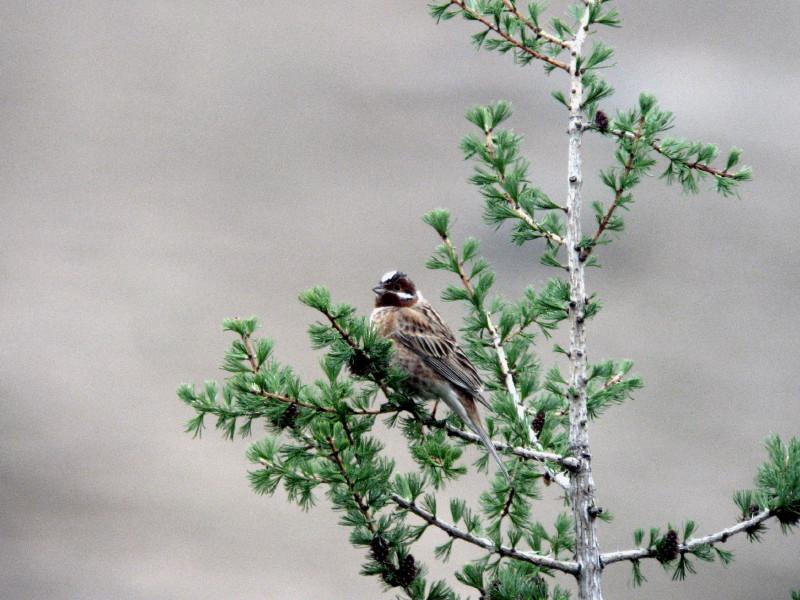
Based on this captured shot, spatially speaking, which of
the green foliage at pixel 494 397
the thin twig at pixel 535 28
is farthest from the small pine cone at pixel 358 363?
the thin twig at pixel 535 28

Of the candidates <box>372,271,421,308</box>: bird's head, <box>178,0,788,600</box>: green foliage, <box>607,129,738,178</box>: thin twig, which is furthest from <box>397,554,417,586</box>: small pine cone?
<box>607,129,738,178</box>: thin twig

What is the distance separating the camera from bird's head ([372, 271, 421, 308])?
1429 mm

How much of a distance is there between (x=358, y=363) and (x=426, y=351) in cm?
31

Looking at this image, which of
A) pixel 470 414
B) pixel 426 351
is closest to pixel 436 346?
pixel 426 351

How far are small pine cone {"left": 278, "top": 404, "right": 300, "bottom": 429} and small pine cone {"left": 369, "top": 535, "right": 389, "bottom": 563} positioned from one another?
0.17 metres

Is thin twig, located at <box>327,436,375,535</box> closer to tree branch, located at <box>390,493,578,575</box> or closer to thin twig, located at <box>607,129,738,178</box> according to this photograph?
tree branch, located at <box>390,493,578,575</box>

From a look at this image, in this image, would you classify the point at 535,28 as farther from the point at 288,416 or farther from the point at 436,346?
the point at 288,416

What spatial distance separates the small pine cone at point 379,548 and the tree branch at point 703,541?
255mm

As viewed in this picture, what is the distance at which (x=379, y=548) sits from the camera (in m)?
1.03

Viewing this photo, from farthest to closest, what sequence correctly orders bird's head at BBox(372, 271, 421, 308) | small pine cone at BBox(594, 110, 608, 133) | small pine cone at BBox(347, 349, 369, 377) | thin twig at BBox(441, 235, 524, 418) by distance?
1. bird's head at BBox(372, 271, 421, 308)
2. thin twig at BBox(441, 235, 524, 418)
3. small pine cone at BBox(594, 110, 608, 133)
4. small pine cone at BBox(347, 349, 369, 377)

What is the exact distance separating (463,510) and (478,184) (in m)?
0.43

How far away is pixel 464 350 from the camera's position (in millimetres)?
1316

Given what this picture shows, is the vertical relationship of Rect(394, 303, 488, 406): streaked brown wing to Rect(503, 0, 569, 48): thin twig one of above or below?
below

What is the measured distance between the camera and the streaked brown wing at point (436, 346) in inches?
50.0
